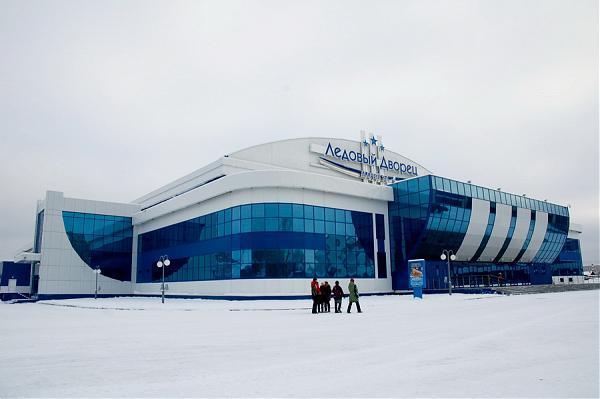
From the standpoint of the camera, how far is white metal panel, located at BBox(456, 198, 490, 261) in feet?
153

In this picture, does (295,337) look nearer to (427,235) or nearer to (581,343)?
(581,343)

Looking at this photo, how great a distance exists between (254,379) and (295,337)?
227 inches

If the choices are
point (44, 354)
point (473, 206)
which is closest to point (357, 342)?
point (44, 354)

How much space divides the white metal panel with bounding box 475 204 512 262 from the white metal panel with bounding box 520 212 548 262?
7.23 metres

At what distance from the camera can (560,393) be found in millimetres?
6457

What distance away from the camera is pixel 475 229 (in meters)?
47.4

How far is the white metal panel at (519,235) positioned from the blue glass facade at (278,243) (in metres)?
20.9

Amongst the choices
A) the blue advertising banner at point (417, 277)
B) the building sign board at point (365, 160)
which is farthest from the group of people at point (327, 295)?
the building sign board at point (365, 160)

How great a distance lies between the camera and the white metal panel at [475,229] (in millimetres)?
46625

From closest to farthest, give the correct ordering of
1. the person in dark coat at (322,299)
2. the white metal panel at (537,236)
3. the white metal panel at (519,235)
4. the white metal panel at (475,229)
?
1. the person in dark coat at (322,299)
2. the white metal panel at (475,229)
3. the white metal panel at (519,235)
4. the white metal panel at (537,236)

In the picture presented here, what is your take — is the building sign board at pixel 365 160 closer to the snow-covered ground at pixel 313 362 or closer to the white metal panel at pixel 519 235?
the white metal panel at pixel 519 235

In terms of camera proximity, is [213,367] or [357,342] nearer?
[213,367]

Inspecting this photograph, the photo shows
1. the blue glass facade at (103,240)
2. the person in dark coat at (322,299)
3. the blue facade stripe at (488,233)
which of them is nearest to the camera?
the person in dark coat at (322,299)

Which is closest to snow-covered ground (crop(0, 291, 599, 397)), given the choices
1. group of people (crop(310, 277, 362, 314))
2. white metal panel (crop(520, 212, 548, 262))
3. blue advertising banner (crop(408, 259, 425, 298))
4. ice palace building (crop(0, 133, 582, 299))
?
group of people (crop(310, 277, 362, 314))
